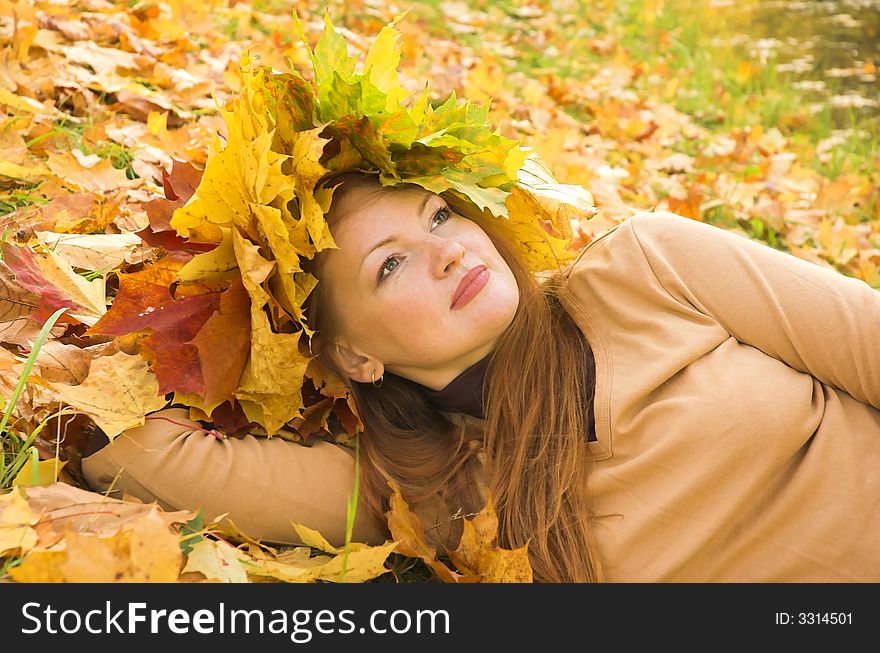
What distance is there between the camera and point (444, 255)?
1828 mm

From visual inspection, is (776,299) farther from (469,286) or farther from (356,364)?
(356,364)

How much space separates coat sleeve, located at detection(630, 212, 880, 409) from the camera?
1.84 metres

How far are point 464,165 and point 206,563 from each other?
89 cm

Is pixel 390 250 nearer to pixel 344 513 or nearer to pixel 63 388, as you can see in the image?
pixel 344 513

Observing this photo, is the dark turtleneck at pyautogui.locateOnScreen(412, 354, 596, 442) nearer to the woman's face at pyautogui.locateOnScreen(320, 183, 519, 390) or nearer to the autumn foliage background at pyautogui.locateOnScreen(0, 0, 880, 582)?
the woman's face at pyautogui.locateOnScreen(320, 183, 519, 390)

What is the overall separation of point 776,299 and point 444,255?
0.63 m

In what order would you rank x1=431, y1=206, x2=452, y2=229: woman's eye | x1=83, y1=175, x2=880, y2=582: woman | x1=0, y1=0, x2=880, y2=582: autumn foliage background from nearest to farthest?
x1=0, y1=0, x2=880, y2=582: autumn foliage background, x1=83, y1=175, x2=880, y2=582: woman, x1=431, y1=206, x2=452, y2=229: woman's eye

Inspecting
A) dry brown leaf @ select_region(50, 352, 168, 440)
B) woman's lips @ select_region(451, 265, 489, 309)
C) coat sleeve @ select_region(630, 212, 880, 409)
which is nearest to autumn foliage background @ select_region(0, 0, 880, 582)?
dry brown leaf @ select_region(50, 352, 168, 440)

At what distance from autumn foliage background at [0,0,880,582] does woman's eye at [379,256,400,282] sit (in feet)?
0.90

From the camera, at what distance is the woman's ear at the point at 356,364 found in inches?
77.4

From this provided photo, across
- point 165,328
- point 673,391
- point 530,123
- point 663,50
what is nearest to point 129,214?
point 165,328

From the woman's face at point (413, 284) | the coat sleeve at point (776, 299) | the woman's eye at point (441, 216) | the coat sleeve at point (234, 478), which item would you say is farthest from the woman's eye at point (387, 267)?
the coat sleeve at point (776, 299)

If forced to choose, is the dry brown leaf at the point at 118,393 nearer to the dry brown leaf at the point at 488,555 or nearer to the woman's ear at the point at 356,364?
Result: the woman's ear at the point at 356,364

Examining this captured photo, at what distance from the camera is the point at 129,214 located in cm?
255
